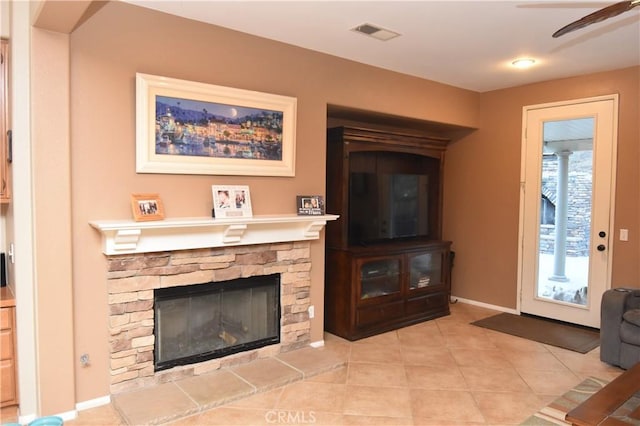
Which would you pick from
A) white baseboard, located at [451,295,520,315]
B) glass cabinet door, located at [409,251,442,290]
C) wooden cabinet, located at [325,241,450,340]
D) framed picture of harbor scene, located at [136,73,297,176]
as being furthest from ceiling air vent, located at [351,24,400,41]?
white baseboard, located at [451,295,520,315]

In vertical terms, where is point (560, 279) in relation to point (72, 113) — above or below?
below

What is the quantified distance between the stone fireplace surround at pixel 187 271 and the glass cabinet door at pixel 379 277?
721 mm

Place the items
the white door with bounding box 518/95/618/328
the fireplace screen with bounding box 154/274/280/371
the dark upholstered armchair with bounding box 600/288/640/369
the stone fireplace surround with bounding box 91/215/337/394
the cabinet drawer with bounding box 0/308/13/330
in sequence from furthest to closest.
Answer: the white door with bounding box 518/95/618/328, the dark upholstered armchair with bounding box 600/288/640/369, the fireplace screen with bounding box 154/274/280/371, the stone fireplace surround with bounding box 91/215/337/394, the cabinet drawer with bounding box 0/308/13/330

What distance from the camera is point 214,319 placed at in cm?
347

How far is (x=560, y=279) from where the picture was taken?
4.91 m

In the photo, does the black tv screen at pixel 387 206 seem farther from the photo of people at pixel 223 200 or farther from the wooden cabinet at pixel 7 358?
the wooden cabinet at pixel 7 358

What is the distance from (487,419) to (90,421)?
8.08 feet

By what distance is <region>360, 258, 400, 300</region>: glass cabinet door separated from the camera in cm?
441

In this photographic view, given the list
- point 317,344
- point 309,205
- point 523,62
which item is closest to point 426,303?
point 317,344

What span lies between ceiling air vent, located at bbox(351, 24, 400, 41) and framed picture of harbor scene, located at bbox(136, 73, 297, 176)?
0.76 metres

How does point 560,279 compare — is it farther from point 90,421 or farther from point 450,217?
point 90,421

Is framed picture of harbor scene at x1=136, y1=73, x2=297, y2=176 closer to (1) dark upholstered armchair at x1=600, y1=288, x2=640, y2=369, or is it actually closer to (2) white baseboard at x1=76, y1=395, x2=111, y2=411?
(2) white baseboard at x1=76, y1=395, x2=111, y2=411

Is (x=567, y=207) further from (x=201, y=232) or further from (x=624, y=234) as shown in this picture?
(x=201, y=232)

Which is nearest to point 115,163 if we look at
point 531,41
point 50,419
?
point 50,419
